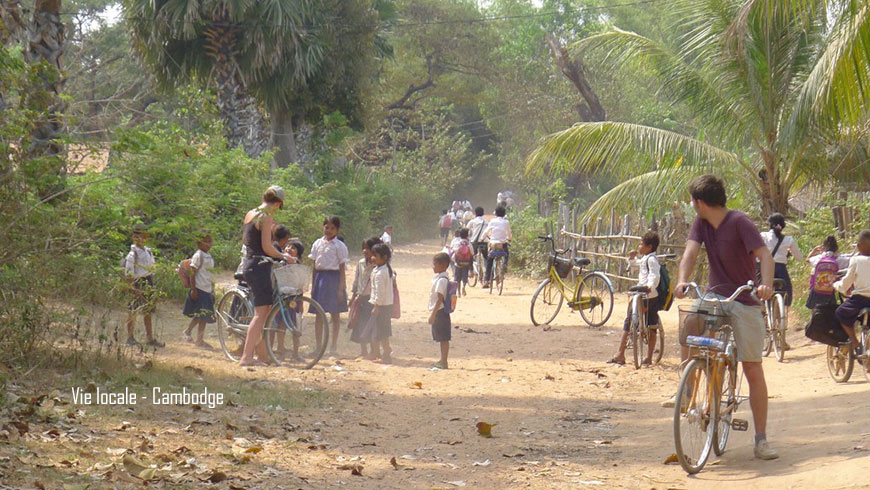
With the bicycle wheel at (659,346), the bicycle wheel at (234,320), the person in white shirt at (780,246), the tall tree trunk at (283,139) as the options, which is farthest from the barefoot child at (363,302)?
the tall tree trunk at (283,139)

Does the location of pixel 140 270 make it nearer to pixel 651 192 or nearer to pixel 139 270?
pixel 139 270

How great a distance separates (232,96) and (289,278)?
1618 cm

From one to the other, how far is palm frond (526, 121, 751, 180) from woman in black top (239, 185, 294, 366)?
6627 mm

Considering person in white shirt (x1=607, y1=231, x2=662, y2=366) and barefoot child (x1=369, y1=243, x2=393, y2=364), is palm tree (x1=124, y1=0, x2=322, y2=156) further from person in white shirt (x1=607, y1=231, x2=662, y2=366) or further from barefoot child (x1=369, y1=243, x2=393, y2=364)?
person in white shirt (x1=607, y1=231, x2=662, y2=366)

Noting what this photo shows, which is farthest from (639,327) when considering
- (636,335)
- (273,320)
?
(273,320)

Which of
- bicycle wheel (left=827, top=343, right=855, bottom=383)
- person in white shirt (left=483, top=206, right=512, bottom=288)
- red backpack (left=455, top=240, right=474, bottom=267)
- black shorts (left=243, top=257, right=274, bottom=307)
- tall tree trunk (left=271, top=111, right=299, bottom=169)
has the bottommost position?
bicycle wheel (left=827, top=343, right=855, bottom=383)

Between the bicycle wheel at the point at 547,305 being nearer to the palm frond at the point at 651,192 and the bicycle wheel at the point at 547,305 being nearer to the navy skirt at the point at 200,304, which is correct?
the palm frond at the point at 651,192

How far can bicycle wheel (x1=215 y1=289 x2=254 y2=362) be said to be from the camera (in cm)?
1060

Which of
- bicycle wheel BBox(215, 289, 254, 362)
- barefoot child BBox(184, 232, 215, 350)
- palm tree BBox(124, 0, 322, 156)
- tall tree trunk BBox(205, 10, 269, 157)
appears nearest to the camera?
bicycle wheel BBox(215, 289, 254, 362)

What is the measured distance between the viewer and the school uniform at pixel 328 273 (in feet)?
38.2

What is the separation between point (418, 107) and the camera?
53.5 metres

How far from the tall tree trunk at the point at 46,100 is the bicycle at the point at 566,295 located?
8117 millimetres

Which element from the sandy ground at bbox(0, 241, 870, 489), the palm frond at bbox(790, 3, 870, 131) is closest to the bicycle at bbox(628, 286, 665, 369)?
the sandy ground at bbox(0, 241, 870, 489)

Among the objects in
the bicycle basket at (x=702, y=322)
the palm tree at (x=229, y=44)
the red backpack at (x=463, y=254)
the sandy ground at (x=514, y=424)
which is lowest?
the sandy ground at (x=514, y=424)
